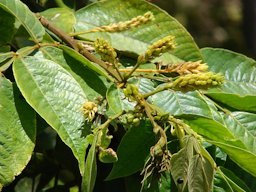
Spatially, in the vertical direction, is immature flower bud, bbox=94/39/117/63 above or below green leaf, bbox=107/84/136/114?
above

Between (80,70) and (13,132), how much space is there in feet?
0.58

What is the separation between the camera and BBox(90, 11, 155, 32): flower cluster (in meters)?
1.13

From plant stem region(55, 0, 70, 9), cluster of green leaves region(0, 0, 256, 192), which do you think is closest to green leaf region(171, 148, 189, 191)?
cluster of green leaves region(0, 0, 256, 192)

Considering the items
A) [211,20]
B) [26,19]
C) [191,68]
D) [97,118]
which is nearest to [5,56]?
[26,19]

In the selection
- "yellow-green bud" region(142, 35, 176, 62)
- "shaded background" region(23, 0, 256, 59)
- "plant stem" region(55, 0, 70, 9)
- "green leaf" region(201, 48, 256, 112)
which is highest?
"yellow-green bud" region(142, 35, 176, 62)

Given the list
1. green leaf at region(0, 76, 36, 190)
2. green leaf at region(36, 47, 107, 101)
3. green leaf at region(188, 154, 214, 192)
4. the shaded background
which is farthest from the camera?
the shaded background

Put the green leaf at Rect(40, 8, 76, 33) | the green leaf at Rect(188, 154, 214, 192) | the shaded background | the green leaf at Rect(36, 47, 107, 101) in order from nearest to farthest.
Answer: the green leaf at Rect(188, 154, 214, 192)
the green leaf at Rect(36, 47, 107, 101)
the green leaf at Rect(40, 8, 76, 33)
the shaded background

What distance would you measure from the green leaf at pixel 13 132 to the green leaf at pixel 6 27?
0.45ft

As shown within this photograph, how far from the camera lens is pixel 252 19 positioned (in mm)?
5406

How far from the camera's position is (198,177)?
86 cm

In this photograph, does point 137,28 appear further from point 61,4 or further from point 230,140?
point 230,140

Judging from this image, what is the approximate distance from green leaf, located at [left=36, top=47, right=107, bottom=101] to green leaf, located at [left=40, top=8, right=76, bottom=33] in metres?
0.16

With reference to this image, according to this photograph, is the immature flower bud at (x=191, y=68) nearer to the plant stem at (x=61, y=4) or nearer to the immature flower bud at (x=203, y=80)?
the immature flower bud at (x=203, y=80)

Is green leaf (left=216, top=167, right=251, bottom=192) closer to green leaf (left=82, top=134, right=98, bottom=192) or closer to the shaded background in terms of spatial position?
green leaf (left=82, top=134, right=98, bottom=192)
